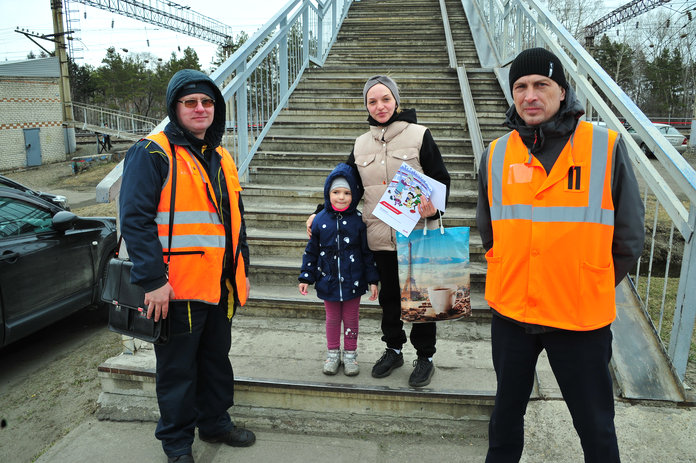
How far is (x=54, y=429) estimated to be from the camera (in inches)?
121

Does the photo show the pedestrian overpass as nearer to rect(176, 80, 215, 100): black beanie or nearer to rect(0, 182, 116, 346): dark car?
rect(176, 80, 215, 100): black beanie

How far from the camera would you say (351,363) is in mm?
2918

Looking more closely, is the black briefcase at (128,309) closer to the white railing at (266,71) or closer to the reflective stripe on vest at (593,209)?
the white railing at (266,71)

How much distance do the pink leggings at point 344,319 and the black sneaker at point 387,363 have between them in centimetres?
19

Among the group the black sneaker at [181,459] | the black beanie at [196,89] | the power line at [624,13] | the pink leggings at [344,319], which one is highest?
the power line at [624,13]

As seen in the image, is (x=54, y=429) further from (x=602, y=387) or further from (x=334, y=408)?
(x=602, y=387)

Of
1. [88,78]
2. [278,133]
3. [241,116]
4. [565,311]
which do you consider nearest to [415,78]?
[278,133]

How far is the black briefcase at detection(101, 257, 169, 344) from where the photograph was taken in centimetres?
221

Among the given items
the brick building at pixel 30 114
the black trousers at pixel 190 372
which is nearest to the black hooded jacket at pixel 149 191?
the black trousers at pixel 190 372

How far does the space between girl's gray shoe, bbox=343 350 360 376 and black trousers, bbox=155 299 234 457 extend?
75 cm

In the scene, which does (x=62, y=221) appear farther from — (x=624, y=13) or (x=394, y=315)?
(x=624, y=13)

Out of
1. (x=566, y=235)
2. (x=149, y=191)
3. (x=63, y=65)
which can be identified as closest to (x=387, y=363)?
(x=566, y=235)

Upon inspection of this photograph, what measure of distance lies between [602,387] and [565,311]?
308 millimetres

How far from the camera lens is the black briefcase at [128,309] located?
2.21 m
